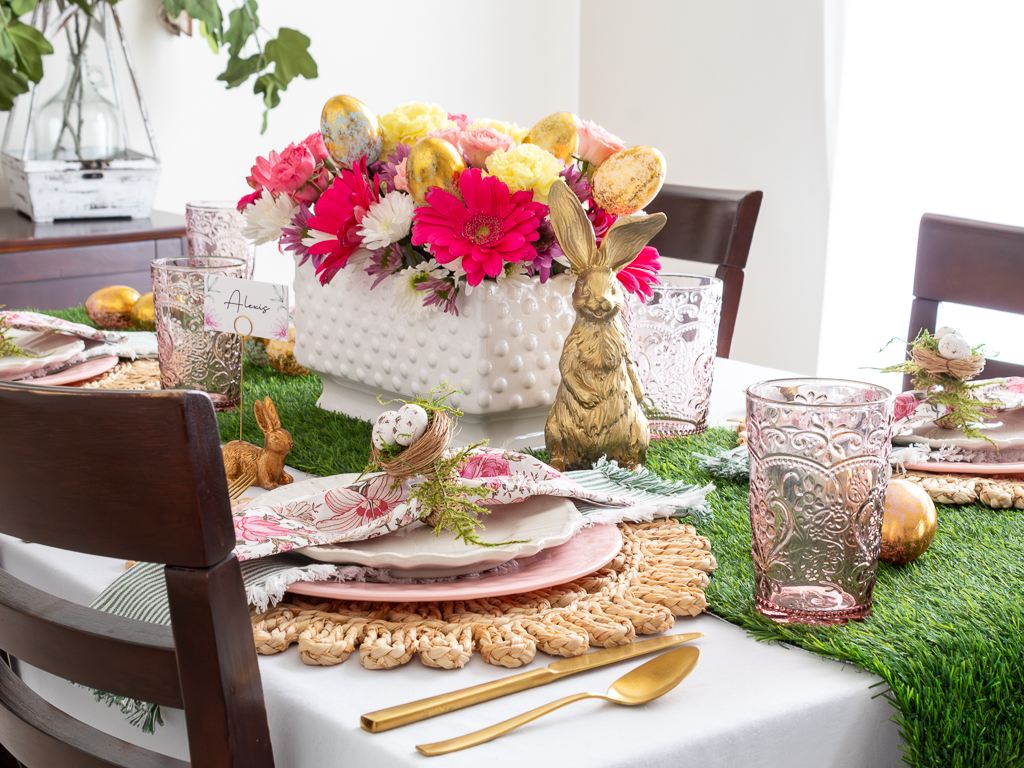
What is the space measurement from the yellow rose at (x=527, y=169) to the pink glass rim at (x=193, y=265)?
318mm

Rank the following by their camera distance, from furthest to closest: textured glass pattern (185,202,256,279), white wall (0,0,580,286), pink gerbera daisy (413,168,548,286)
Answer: white wall (0,0,580,286) → textured glass pattern (185,202,256,279) → pink gerbera daisy (413,168,548,286)

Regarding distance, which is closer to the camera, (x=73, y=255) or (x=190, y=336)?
(x=190, y=336)

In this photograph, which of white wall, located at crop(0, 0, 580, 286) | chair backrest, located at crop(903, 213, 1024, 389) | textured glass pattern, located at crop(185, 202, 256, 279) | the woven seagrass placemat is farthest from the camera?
white wall, located at crop(0, 0, 580, 286)

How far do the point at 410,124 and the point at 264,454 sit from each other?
15.2 inches

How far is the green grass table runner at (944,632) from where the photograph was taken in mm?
542

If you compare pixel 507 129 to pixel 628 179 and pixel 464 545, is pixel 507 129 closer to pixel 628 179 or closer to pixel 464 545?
pixel 628 179

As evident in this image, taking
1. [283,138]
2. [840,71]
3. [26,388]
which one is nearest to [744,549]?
[26,388]

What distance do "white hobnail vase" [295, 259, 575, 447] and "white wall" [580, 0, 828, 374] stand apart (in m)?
2.09

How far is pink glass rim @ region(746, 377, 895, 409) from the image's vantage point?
0.58 m

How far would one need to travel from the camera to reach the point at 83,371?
3.85 feet

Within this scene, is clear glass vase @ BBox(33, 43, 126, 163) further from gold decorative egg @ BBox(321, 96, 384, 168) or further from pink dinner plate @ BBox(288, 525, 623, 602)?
pink dinner plate @ BBox(288, 525, 623, 602)

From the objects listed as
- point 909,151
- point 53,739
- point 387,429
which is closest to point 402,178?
point 387,429

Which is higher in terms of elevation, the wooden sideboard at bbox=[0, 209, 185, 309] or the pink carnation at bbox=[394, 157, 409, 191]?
the pink carnation at bbox=[394, 157, 409, 191]

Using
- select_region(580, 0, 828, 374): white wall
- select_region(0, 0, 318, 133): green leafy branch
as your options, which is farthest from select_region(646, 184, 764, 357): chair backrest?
select_region(580, 0, 828, 374): white wall
